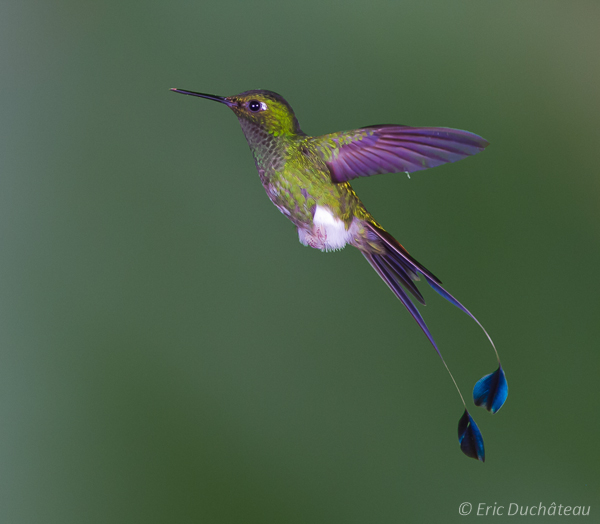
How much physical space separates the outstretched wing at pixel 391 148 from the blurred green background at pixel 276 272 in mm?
673

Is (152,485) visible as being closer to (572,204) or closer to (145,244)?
(145,244)

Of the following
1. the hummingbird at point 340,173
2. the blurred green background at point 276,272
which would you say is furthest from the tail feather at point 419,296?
the blurred green background at point 276,272

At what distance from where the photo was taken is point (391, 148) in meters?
0.65

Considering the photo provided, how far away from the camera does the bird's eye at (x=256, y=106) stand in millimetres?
660

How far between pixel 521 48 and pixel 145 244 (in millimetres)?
1149

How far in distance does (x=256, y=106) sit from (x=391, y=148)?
0.17m

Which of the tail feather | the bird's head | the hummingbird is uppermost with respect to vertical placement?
the bird's head

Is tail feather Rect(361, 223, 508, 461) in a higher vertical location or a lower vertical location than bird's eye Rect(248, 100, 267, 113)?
lower

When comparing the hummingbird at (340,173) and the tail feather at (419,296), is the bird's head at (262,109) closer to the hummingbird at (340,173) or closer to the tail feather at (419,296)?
the hummingbird at (340,173)

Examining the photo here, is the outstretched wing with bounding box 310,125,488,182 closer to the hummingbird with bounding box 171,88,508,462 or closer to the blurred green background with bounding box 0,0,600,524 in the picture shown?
the hummingbird with bounding box 171,88,508,462

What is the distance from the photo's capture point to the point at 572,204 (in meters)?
1.57

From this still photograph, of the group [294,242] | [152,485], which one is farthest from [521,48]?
[152,485]

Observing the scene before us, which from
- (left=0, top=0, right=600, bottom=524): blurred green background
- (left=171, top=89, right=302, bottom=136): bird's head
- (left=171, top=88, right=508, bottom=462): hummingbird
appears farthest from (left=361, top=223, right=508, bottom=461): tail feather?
(left=0, top=0, right=600, bottom=524): blurred green background

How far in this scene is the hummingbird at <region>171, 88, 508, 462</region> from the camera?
64cm
